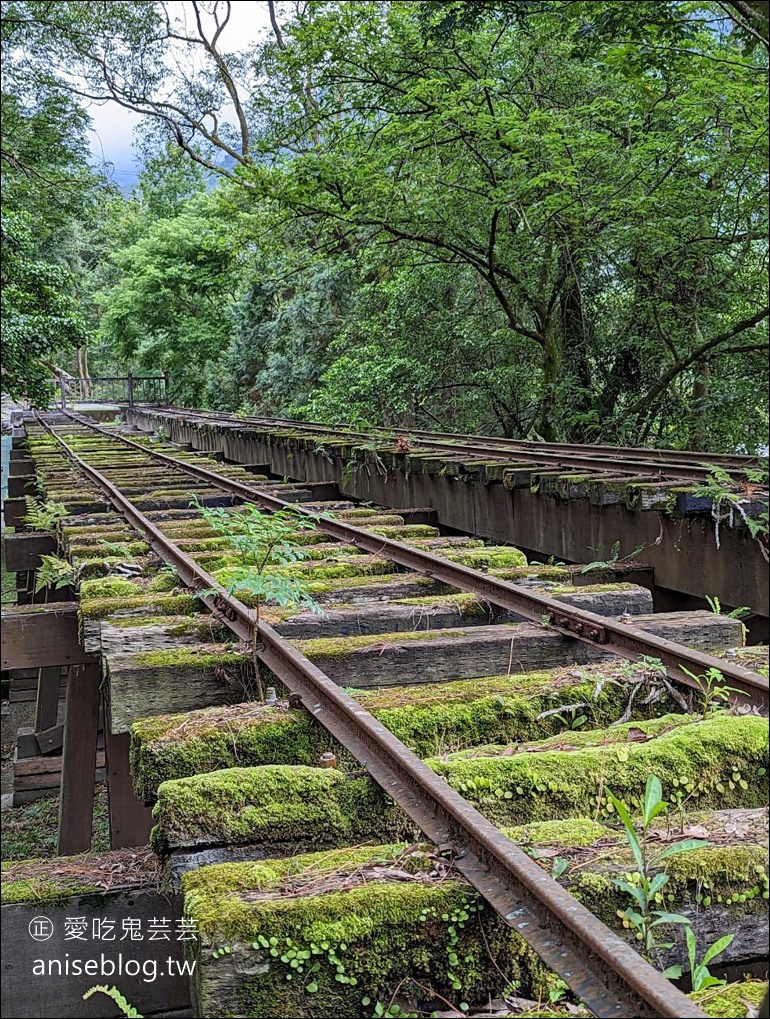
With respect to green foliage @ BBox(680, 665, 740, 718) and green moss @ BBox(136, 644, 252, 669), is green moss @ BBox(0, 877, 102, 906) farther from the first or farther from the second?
green foliage @ BBox(680, 665, 740, 718)

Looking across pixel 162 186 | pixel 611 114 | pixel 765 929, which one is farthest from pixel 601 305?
pixel 162 186

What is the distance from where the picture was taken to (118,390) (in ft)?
200

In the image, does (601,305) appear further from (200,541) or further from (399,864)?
(399,864)

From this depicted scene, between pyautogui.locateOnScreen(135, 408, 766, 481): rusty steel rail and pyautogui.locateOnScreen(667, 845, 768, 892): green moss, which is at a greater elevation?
pyautogui.locateOnScreen(135, 408, 766, 481): rusty steel rail

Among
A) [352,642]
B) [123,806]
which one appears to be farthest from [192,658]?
[123,806]

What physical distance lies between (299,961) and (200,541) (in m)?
4.27

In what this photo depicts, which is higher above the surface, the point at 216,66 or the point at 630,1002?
the point at 216,66

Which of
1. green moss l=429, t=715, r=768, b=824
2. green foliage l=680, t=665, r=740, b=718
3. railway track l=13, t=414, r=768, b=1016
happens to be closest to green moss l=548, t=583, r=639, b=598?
railway track l=13, t=414, r=768, b=1016

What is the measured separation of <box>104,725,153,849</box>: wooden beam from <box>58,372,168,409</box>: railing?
1057 inches

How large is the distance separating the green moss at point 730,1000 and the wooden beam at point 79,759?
363 centimetres

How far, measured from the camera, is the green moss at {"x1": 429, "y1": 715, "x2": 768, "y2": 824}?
2.45m

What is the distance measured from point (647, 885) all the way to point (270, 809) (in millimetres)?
923

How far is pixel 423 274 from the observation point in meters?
17.9

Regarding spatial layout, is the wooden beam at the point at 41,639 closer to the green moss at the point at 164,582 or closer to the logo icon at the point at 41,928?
the green moss at the point at 164,582
